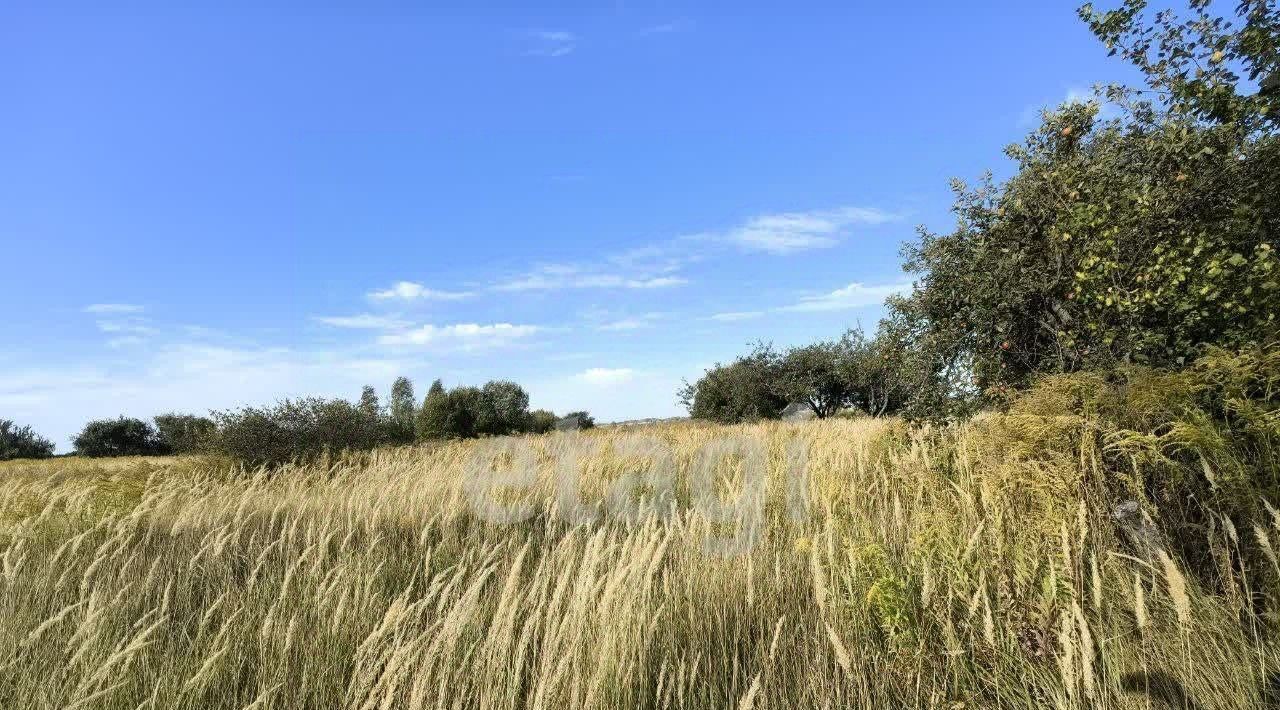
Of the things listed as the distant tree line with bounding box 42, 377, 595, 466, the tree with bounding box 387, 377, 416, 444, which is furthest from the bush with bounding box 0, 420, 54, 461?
the tree with bounding box 387, 377, 416, 444

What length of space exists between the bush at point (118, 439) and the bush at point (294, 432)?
31416mm

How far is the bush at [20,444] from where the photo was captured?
36719mm

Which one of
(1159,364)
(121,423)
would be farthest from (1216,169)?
(121,423)

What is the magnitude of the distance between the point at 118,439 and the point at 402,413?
20337 mm

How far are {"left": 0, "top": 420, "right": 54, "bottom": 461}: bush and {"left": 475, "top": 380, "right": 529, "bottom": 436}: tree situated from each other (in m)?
27.7

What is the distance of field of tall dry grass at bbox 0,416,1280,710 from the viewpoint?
2.43 meters

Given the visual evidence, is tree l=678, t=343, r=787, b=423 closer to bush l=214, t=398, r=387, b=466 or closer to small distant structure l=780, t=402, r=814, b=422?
small distant structure l=780, t=402, r=814, b=422

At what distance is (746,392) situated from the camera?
2806 centimetres

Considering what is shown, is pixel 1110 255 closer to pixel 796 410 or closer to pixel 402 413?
pixel 796 410

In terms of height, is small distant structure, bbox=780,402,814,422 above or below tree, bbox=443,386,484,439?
below

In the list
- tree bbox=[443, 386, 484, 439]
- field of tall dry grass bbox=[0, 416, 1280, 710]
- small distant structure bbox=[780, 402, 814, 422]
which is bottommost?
field of tall dry grass bbox=[0, 416, 1280, 710]

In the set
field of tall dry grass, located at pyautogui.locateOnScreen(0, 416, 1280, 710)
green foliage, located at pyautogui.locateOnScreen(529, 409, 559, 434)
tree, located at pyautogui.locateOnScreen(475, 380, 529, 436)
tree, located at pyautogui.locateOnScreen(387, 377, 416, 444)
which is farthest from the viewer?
green foliage, located at pyautogui.locateOnScreen(529, 409, 559, 434)

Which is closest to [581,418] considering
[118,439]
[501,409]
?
[501,409]

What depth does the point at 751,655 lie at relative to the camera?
2.95 m
